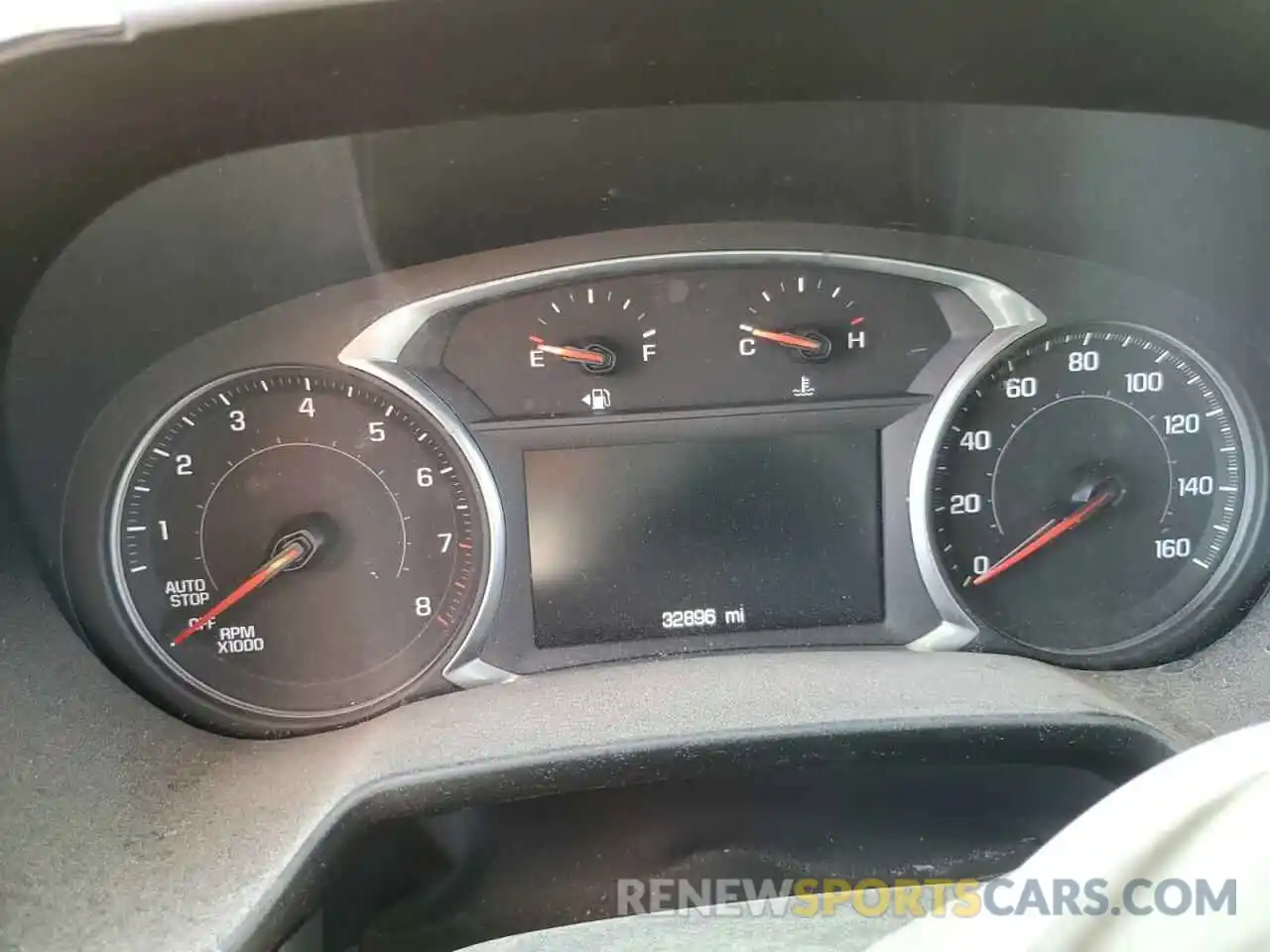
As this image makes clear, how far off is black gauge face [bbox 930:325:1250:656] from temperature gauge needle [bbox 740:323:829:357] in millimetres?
302

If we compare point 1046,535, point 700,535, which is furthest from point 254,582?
point 1046,535

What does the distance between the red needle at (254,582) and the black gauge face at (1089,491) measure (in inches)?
45.9

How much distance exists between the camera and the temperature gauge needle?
2012 millimetres

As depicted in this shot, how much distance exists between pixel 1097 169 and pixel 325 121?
116 cm

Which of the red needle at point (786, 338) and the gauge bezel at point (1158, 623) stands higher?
the red needle at point (786, 338)

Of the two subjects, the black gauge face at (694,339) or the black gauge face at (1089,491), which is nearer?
the black gauge face at (694,339)

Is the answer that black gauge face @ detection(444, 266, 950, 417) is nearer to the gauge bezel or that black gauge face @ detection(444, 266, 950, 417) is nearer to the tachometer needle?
the tachometer needle

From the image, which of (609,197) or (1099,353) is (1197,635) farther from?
(609,197)

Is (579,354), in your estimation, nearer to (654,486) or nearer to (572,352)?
(572,352)

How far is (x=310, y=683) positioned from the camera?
211 cm

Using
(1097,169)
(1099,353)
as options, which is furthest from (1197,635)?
(1097,169)

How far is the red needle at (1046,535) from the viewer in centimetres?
209

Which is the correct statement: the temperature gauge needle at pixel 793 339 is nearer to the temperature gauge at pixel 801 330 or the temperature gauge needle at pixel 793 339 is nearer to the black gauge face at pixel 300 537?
the temperature gauge at pixel 801 330

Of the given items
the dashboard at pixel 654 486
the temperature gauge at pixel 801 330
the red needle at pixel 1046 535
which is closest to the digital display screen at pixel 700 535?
the dashboard at pixel 654 486
